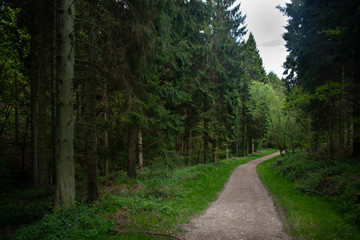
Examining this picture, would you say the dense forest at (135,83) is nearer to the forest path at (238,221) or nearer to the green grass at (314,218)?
the forest path at (238,221)

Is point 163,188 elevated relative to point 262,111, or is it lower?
lower

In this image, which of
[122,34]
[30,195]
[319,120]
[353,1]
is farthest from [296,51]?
[30,195]

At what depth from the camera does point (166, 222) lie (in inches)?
210

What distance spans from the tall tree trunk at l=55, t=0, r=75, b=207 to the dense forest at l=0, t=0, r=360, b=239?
0.03 metres

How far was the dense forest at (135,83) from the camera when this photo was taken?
20.6 ft

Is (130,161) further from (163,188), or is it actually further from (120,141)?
(163,188)

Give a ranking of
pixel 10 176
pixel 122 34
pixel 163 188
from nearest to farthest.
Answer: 1. pixel 122 34
2. pixel 163 188
3. pixel 10 176

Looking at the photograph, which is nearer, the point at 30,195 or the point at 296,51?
the point at 30,195

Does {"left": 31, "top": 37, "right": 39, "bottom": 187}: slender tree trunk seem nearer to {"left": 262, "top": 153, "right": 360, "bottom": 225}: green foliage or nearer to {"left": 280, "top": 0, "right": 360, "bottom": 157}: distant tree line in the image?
{"left": 262, "top": 153, "right": 360, "bottom": 225}: green foliage

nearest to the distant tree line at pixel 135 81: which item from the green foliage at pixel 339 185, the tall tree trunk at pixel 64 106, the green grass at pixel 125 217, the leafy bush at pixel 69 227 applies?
the tall tree trunk at pixel 64 106

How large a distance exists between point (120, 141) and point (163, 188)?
10.3 ft

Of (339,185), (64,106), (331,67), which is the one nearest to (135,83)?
(64,106)

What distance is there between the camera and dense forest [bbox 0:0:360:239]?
6.29 m

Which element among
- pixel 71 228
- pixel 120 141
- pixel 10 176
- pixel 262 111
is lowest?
pixel 10 176
